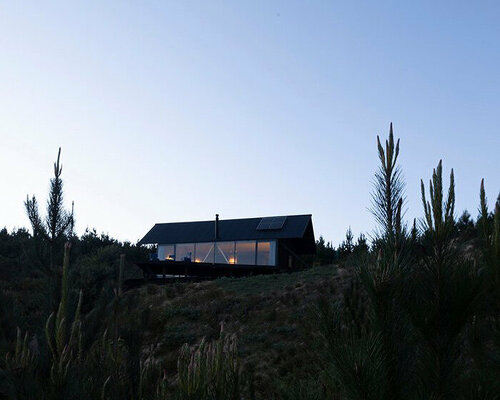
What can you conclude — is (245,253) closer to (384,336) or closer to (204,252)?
(204,252)

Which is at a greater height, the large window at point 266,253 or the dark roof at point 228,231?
the dark roof at point 228,231

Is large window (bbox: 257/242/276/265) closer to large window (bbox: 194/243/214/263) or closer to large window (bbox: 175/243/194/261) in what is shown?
large window (bbox: 194/243/214/263)

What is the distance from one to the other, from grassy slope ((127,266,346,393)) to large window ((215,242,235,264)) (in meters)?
11.0

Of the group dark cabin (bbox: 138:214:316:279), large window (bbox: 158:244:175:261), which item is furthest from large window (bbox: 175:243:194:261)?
large window (bbox: 158:244:175:261)

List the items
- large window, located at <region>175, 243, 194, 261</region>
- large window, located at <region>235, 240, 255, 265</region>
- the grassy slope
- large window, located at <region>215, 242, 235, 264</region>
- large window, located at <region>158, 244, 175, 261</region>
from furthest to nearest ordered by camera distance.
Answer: large window, located at <region>158, 244, 175, 261</region>, large window, located at <region>175, 243, 194, 261</region>, large window, located at <region>215, 242, 235, 264</region>, large window, located at <region>235, 240, 255, 265</region>, the grassy slope

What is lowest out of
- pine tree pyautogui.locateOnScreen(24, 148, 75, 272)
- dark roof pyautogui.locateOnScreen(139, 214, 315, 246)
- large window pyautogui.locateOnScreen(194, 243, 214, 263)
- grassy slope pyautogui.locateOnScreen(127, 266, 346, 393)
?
grassy slope pyautogui.locateOnScreen(127, 266, 346, 393)

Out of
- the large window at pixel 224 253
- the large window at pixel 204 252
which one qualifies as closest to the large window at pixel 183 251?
the large window at pixel 204 252

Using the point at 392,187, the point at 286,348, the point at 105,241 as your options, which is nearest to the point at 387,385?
the point at 392,187

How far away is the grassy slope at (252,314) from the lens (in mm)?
17188

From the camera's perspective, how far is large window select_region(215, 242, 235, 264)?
4125cm

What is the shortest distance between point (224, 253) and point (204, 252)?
1846 mm

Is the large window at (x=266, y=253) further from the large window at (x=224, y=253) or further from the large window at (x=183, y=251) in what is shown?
the large window at (x=183, y=251)

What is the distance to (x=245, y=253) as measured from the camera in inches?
1613

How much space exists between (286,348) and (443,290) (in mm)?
14919
